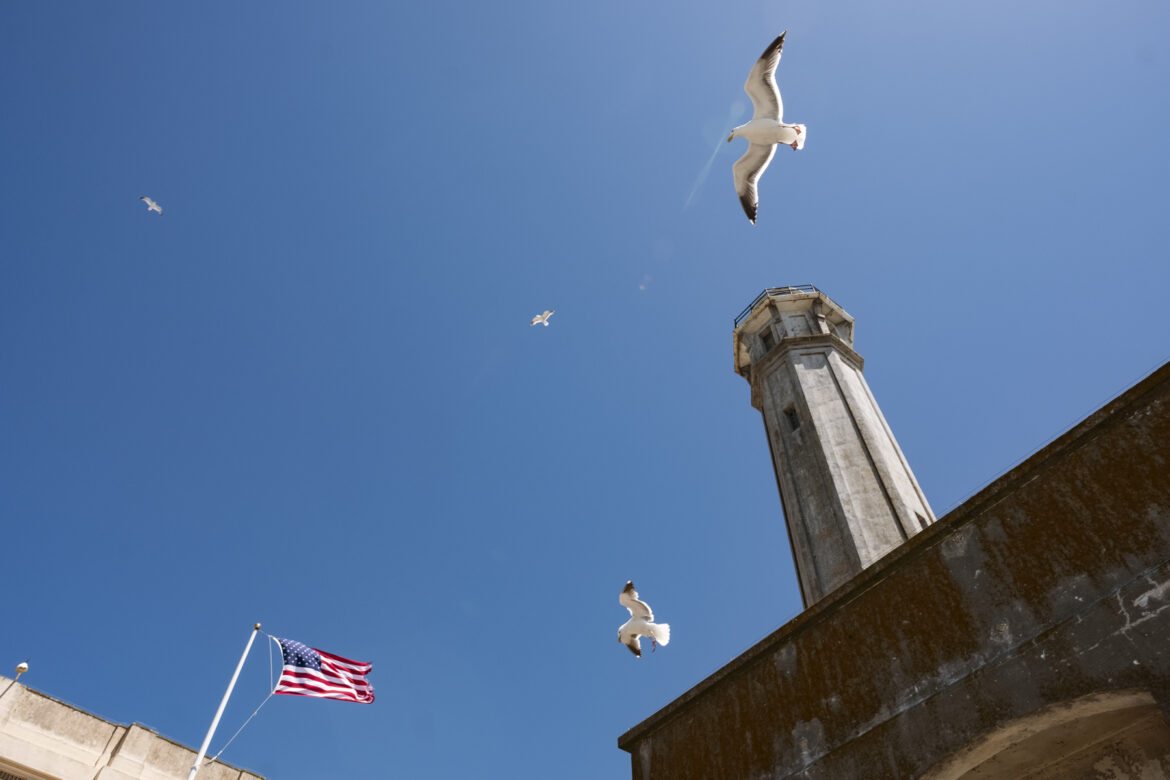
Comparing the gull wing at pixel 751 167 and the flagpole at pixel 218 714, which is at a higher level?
the gull wing at pixel 751 167

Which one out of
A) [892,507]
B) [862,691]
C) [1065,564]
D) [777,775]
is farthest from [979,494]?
[892,507]

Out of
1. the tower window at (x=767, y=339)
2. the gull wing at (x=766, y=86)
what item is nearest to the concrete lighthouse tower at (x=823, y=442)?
the tower window at (x=767, y=339)

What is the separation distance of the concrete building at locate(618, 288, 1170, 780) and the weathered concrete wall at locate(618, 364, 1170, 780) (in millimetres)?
13

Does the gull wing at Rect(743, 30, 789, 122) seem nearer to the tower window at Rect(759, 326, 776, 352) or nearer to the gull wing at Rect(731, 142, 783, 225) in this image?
the gull wing at Rect(731, 142, 783, 225)

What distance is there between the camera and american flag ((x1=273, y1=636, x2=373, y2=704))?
56.5ft

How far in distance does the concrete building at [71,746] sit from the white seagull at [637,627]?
44.8ft

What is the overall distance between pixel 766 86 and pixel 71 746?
73.6 feet

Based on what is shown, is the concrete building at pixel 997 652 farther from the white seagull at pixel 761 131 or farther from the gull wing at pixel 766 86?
the gull wing at pixel 766 86

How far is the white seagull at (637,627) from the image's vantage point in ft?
45.3

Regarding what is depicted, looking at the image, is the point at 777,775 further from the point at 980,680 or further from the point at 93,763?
the point at 93,763

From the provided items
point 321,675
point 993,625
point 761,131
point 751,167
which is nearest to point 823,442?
point 751,167

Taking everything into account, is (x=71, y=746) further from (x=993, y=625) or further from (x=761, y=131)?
(x=761, y=131)

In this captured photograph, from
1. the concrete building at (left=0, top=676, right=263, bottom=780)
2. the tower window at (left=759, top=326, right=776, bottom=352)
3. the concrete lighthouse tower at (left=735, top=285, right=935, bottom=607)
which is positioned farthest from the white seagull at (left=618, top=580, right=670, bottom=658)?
the tower window at (left=759, top=326, right=776, bottom=352)

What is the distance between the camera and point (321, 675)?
18.0m
